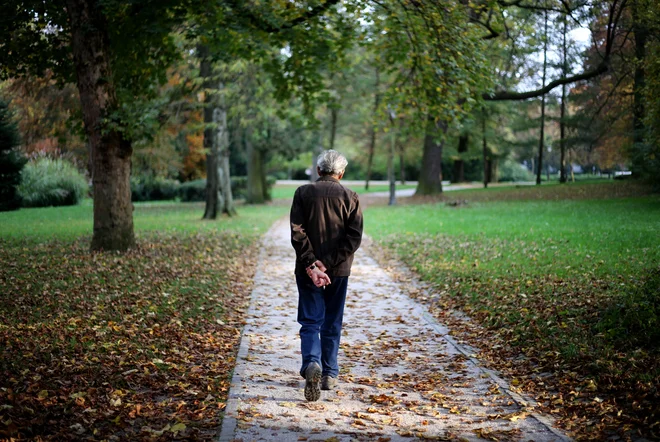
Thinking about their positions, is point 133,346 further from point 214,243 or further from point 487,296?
point 214,243

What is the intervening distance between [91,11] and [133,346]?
8.23 metres

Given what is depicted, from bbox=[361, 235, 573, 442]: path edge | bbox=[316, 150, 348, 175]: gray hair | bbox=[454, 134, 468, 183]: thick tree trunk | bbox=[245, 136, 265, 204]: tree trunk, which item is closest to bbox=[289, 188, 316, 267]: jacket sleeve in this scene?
bbox=[316, 150, 348, 175]: gray hair

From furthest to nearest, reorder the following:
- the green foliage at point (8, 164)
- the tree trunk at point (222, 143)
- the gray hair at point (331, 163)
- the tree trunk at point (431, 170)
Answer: the tree trunk at point (431, 170), the tree trunk at point (222, 143), the green foliage at point (8, 164), the gray hair at point (331, 163)

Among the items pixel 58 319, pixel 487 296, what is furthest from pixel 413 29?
pixel 58 319

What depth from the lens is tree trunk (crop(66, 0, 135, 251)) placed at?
13.0 meters

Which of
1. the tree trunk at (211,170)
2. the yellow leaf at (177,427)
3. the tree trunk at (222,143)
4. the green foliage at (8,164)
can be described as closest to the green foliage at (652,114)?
the yellow leaf at (177,427)

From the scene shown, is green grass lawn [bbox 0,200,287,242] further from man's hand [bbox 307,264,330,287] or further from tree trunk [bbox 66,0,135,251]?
man's hand [bbox 307,264,330,287]

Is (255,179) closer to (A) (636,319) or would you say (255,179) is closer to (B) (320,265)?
(A) (636,319)

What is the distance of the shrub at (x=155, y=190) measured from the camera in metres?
43.4

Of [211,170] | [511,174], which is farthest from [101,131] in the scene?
[511,174]

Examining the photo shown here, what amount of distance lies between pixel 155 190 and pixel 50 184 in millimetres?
20102

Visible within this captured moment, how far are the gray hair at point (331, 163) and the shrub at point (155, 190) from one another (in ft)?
124

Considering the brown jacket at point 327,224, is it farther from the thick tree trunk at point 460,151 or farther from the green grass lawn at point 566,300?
the thick tree trunk at point 460,151

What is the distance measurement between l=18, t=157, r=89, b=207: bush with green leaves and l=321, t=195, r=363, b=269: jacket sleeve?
17903 mm
